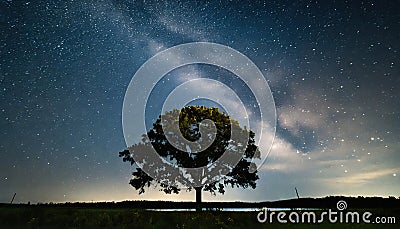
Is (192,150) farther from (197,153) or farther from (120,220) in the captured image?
(120,220)

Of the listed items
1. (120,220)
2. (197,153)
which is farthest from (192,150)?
(120,220)

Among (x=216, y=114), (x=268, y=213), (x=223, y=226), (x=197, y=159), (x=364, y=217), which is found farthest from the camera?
(x=216, y=114)

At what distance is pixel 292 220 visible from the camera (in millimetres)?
14508

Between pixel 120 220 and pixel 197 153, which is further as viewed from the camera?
pixel 197 153

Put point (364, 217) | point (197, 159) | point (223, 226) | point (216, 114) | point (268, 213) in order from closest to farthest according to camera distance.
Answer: point (223, 226) → point (268, 213) → point (364, 217) → point (197, 159) → point (216, 114)

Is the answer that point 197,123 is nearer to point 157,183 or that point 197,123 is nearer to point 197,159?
point 197,159

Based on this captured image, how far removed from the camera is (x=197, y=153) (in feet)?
115

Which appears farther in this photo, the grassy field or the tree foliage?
the tree foliage

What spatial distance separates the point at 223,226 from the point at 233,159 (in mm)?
24608

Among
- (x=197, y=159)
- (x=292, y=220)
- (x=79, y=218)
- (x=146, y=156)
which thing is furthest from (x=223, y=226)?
(x=146, y=156)

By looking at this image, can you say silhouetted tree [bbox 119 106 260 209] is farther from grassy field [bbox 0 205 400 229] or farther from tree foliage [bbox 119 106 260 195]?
grassy field [bbox 0 205 400 229]

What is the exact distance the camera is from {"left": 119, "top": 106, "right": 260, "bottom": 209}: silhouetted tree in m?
35.3

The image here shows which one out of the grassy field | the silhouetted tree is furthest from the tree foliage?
the grassy field

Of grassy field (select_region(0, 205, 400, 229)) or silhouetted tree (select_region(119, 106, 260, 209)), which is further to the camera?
silhouetted tree (select_region(119, 106, 260, 209))
